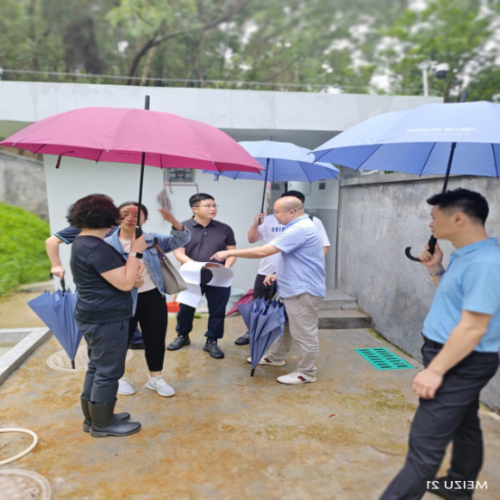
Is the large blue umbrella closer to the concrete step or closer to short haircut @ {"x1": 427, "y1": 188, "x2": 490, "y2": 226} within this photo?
short haircut @ {"x1": 427, "y1": 188, "x2": 490, "y2": 226}

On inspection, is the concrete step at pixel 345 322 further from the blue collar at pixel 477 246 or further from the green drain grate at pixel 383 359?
the blue collar at pixel 477 246

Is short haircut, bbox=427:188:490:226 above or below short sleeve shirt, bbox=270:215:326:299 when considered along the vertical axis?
above

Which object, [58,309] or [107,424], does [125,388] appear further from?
[58,309]

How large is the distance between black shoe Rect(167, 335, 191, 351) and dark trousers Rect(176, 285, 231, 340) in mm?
49

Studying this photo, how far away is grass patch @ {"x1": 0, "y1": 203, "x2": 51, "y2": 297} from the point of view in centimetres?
788

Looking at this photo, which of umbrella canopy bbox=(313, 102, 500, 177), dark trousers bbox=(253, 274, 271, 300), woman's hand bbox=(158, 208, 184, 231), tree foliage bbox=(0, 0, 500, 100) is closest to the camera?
umbrella canopy bbox=(313, 102, 500, 177)

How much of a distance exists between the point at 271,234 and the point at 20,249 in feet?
23.3

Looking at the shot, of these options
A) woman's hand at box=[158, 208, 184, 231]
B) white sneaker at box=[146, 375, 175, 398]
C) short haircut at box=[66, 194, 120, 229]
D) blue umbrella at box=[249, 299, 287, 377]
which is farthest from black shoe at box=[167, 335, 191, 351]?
short haircut at box=[66, 194, 120, 229]

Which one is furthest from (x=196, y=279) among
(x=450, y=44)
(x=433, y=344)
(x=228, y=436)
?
(x=450, y=44)

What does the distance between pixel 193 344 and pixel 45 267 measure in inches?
235

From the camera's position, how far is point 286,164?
4672 millimetres

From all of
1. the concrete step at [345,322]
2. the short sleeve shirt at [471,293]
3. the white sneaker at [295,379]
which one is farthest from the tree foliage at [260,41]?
the short sleeve shirt at [471,293]

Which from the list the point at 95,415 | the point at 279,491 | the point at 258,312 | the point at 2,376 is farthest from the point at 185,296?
the point at 279,491

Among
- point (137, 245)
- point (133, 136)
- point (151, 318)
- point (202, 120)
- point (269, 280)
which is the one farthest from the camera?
point (202, 120)
